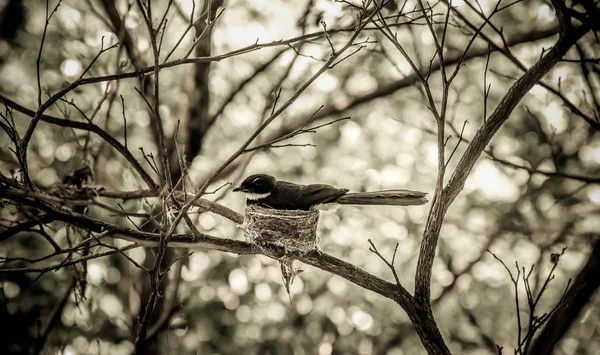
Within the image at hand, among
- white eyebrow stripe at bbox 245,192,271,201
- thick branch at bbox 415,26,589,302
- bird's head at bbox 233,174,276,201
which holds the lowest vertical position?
thick branch at bbox 415,26,589,302

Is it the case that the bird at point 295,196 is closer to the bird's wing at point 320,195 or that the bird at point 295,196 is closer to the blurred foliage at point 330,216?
the bird's wing at point 320,195

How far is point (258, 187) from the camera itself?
438cm

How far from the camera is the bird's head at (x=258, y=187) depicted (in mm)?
4363

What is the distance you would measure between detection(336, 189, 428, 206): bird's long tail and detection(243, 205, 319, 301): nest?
39 cm

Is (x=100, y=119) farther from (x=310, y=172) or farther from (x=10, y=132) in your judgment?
(x=10, y=132)

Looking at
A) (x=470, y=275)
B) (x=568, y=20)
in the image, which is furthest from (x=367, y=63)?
(x=568, y=20)

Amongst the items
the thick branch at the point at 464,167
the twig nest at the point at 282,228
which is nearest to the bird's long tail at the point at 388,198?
the twig nest at the point at 282,228

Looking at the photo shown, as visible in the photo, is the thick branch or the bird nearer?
the thick branch

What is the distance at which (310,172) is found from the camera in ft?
27.5

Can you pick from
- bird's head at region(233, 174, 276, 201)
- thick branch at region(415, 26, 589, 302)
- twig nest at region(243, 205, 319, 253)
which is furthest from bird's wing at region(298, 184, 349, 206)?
thick branch at region(415, 26, 589, 302)

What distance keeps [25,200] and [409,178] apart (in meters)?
6.73

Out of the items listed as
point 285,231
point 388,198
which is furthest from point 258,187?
point 388,198

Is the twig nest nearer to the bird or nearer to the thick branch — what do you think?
the bird

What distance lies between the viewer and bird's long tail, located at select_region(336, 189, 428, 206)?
3748 millimetres
